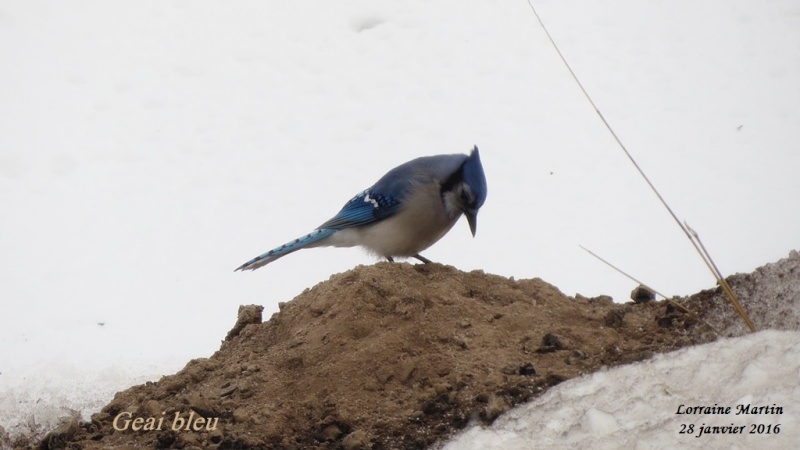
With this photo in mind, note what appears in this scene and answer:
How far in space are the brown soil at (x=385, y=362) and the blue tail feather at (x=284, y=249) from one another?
83 centimetres

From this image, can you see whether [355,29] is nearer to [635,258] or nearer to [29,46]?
[29,46]

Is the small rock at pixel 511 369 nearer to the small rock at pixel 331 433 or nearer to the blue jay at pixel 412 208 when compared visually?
the small rock at pixel 331 433

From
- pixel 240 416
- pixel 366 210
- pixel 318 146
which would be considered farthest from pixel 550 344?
pixel 318 146

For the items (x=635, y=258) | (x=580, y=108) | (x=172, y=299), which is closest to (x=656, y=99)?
(x=580, y=108)

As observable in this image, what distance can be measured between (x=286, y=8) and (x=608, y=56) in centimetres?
271

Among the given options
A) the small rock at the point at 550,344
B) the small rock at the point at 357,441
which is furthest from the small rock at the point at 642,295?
the small rock at the point at 357,441

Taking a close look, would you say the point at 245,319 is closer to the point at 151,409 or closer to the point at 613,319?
the point at 151,409

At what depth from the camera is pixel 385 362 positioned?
3.60 metres

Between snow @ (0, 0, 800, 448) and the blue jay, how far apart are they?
870 millimetres

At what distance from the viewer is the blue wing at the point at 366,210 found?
5.03 metres

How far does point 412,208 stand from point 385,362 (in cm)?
143

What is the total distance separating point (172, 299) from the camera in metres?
5.97

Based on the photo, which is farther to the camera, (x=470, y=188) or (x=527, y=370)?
(x=470, y=188)

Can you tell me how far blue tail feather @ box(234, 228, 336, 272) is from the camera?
506 cm
